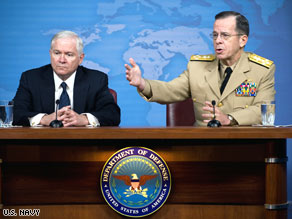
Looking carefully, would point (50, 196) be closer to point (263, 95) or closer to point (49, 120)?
point (49, 120)

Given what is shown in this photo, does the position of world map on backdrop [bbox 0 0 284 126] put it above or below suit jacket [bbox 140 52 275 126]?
above

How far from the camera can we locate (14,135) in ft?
6.40

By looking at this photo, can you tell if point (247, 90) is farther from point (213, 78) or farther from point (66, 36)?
point (66, 36)

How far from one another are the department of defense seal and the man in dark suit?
765 millimetres

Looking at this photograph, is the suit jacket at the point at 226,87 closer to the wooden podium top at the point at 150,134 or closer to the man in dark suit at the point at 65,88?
the man in dark suit at the point at 65,88

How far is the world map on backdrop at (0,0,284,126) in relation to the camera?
4.15m

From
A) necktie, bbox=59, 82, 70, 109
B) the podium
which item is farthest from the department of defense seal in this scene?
necktie, bbox=59, 82, 70, 109

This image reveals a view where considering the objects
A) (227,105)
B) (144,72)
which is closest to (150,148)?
(227,105)

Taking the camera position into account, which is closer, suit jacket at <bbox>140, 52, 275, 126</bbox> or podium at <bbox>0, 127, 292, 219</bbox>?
podium at <bbox>0, 127, 292, 219</bbox>

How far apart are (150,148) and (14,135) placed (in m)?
0.56

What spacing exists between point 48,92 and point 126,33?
150 cm

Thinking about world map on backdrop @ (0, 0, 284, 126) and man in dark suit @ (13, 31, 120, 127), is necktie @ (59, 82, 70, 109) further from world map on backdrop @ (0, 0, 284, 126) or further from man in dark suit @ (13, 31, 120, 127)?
world map on backdrop @ (0, 0, 284, 126)

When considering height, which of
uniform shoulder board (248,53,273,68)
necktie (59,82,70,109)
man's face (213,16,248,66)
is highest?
man's face (213,16,248,66)

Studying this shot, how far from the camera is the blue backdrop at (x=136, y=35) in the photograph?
13.6 ft
